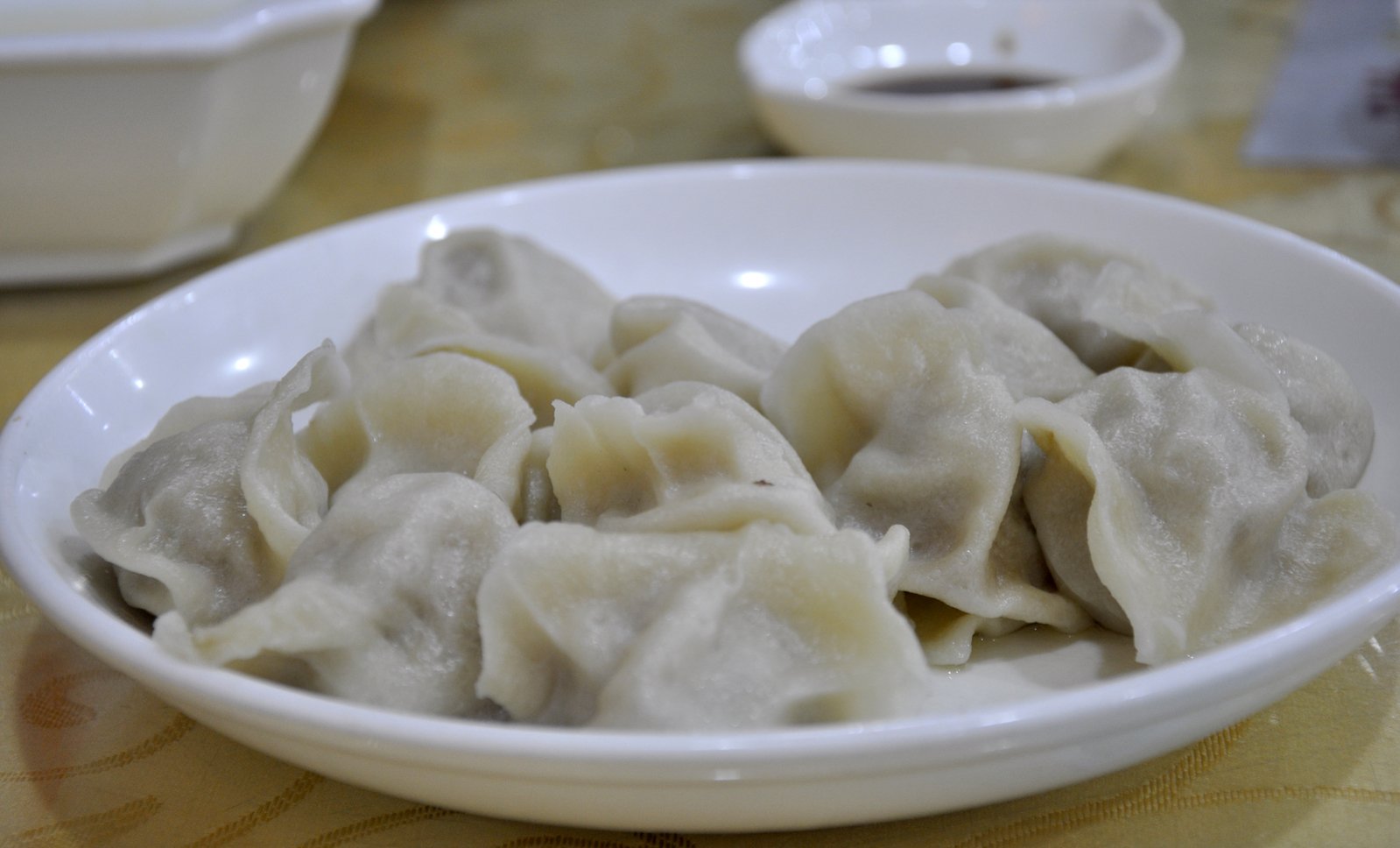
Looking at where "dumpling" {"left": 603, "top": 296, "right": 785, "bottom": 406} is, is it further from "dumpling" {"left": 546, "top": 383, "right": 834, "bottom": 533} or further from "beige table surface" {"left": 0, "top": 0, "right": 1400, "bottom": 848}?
"beige table surface" {"left": 0, "top": 0, "right": 1400, "bottom": 848}

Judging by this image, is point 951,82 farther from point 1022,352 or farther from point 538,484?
point 538,484

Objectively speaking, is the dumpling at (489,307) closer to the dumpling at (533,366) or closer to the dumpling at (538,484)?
the dumpling at (533,366)

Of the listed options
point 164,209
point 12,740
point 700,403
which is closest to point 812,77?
point 164,209

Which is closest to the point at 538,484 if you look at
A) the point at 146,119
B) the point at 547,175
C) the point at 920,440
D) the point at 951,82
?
the point at 920,440

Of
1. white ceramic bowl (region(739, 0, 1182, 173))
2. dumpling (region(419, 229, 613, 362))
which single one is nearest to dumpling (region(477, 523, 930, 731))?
dumpling (region(419, 229, 613, 362))

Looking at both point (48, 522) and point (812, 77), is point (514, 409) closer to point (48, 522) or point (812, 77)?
point (48, 522)

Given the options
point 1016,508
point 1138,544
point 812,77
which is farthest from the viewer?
point 812,77

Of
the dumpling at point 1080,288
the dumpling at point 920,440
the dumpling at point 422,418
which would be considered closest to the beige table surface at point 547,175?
the dumpling at point 920,440
